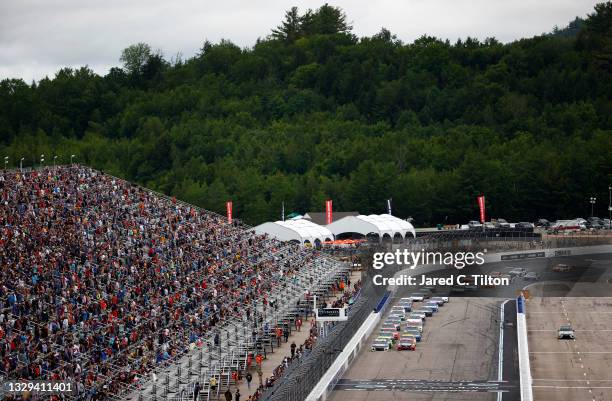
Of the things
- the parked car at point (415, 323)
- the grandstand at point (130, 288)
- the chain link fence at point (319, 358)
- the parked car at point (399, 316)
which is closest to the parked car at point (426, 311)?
the parked car at point (399, 316)

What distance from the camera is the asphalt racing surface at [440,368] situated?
6291 cm

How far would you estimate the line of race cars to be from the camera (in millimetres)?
76375

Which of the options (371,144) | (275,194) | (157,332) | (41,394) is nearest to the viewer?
(41,394)

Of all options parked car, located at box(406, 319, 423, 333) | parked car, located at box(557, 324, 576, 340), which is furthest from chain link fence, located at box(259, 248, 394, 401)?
parked car, located at box(557, 324, 576, 340)

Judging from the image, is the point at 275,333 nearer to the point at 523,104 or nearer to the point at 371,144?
the point at 371,144

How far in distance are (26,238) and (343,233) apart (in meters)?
55.9

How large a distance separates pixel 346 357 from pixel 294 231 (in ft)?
133

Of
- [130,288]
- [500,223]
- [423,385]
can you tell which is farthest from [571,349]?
[500,223]

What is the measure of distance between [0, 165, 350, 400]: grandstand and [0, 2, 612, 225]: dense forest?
49.9 metres

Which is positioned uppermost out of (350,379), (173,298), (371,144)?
(371,144)

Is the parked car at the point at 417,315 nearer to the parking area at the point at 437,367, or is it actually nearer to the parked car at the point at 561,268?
the parking area at the point at 437,367

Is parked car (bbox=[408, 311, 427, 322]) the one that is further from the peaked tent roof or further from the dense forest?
the dense forest

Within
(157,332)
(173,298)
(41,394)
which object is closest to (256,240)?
(173,298)

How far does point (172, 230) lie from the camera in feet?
265
